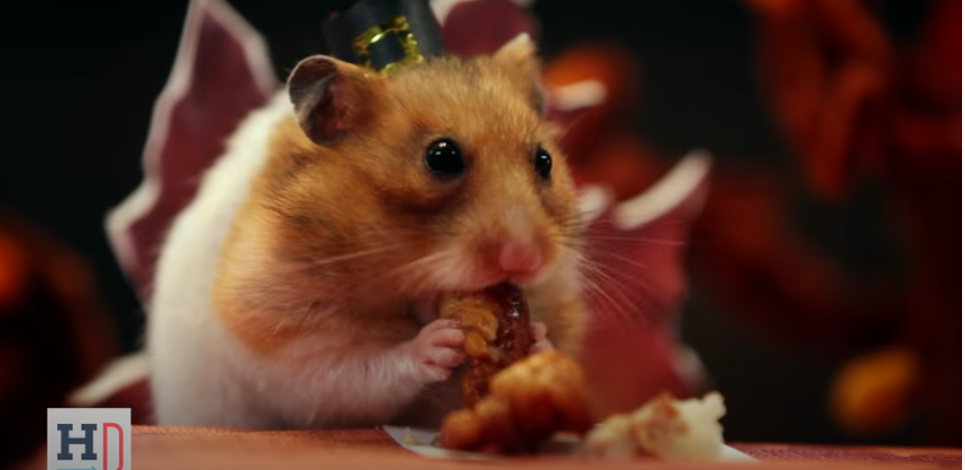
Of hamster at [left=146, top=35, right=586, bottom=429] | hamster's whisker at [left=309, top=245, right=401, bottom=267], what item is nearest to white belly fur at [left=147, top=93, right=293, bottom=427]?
hamster at [left=146, top=35, right=586, bottom=429]

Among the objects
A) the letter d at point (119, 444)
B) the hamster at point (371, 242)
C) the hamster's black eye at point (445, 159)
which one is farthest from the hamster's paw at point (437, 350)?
the letter d at point (119, 444)

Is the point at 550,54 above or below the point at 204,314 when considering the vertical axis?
above

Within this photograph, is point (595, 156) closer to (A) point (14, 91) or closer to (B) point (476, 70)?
(B) point (476, 70)

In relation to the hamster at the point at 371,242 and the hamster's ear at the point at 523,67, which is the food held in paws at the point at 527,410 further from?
the hamster's ear at the point at 523,67

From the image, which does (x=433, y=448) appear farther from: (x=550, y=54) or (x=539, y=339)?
(x=550, y=54)

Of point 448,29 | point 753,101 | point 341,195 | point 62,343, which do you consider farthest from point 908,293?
point 62,343

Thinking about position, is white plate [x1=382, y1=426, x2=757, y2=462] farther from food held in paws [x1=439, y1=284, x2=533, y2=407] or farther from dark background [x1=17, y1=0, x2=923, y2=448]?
dark background [x1=17, y1=0, x2=923, y2=448]

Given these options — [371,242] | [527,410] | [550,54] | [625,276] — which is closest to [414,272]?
[371,242]

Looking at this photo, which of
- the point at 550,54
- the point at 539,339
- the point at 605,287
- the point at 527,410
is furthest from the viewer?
the point at 550,54
